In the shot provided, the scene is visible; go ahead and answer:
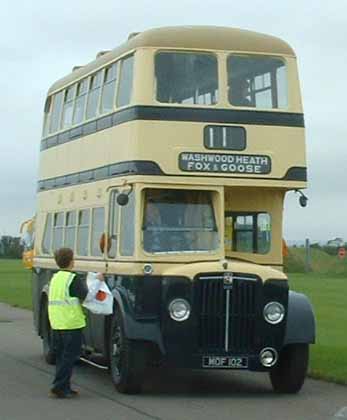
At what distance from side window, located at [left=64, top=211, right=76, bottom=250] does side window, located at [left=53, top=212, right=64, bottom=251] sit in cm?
30

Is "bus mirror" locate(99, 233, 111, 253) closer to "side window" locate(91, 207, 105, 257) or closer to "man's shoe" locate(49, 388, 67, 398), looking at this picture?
"side window" locate(91, 207, 105, 257)

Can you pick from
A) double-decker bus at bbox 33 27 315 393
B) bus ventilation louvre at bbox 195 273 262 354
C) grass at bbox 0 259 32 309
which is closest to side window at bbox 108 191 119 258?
double-decker bus at bbox 33 27 315 393

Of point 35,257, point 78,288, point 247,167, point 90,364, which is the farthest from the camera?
point 35,257

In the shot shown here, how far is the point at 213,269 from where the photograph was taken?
13.7 m

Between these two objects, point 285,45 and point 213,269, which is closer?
point 213,269

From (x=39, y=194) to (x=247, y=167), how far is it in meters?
6.02

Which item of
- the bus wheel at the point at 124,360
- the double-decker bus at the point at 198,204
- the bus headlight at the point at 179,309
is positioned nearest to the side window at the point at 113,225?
the double-decker bus at the point at 198,204

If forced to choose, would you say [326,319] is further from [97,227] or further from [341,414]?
[341,414]

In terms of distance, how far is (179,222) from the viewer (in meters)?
14.5

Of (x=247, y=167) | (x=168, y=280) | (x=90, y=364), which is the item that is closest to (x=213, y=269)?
(x=168, y=280)

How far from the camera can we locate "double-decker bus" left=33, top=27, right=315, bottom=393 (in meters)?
13.7

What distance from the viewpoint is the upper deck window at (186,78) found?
14.6 metres

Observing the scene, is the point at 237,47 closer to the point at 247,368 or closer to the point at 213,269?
the point at 213,269

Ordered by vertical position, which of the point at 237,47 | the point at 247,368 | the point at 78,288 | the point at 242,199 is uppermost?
the point at 237,47
